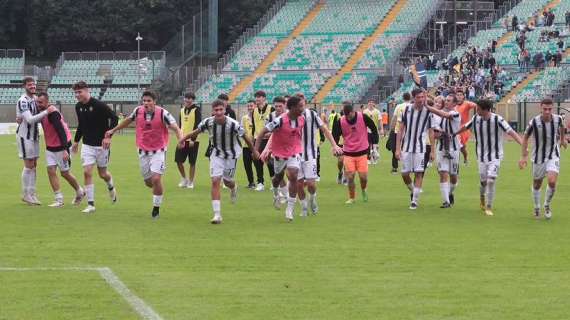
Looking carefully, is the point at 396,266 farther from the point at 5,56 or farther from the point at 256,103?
the point at 5,56

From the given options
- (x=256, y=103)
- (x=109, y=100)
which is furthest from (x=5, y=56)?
(x=256, y=103)

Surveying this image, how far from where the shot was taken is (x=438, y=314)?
1040cm

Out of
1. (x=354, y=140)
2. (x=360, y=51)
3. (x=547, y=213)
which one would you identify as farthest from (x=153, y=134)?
(x=360, y=51)

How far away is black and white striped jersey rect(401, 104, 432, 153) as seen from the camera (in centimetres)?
2072

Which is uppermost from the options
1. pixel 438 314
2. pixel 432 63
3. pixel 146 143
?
pixel 432 63

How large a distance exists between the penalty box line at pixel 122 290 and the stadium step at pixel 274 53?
61.8 meters

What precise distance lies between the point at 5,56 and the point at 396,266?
248ft

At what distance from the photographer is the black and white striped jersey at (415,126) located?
20719mm

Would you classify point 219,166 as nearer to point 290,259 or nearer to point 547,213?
point 290,259

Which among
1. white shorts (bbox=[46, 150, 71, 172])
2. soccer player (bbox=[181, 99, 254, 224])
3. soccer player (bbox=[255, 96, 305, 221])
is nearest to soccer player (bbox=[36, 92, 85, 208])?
white shorts (bbox=[46, 150, 71, 172])

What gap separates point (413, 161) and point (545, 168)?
2.71 meters

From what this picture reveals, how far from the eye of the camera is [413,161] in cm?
2086

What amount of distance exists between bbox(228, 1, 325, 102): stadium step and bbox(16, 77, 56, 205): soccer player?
176ft

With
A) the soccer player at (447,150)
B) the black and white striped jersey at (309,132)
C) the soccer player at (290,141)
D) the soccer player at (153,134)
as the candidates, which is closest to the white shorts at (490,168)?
the soccer player at (447,150)
